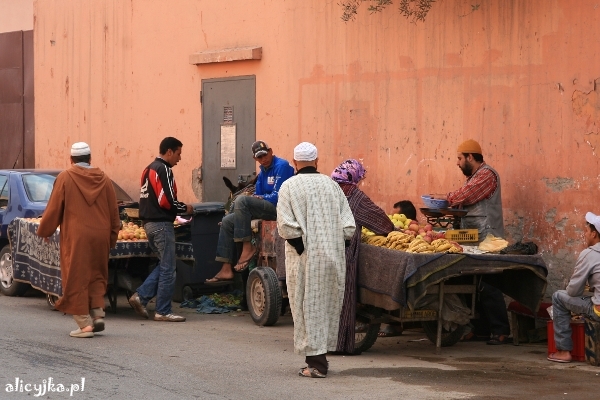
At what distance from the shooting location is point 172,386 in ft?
26.5

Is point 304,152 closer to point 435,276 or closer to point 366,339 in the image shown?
point 435,276

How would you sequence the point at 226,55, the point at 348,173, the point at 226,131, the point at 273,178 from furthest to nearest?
the point at 226,131 → the point at 226,55 → the point at 273,178 → the point at 348,173

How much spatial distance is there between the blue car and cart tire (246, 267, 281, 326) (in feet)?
11.4

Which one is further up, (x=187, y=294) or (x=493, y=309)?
(x=493, y=309)

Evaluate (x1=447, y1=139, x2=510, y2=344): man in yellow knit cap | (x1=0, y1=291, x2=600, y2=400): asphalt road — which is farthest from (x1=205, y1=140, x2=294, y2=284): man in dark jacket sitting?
(x1=447, y1=139, x2=510, y2=344): man in yellow knit cap

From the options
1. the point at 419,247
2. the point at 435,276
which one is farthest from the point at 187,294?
the point at 435,276

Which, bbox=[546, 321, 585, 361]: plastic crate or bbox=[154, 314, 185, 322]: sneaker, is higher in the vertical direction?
bbox=[546, 321, 585, 361]: plastic crate

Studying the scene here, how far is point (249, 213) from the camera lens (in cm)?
1223

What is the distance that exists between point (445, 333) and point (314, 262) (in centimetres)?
232

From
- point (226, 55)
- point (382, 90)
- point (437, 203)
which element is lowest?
point (437, 203)

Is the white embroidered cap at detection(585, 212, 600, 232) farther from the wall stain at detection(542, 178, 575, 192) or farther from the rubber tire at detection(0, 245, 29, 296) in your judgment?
the rubber tire at detection(0, 245, 29, 296)

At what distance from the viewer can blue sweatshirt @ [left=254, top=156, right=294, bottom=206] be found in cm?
1240

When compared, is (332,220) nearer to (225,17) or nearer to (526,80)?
(526,80)

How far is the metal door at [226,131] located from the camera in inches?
626
